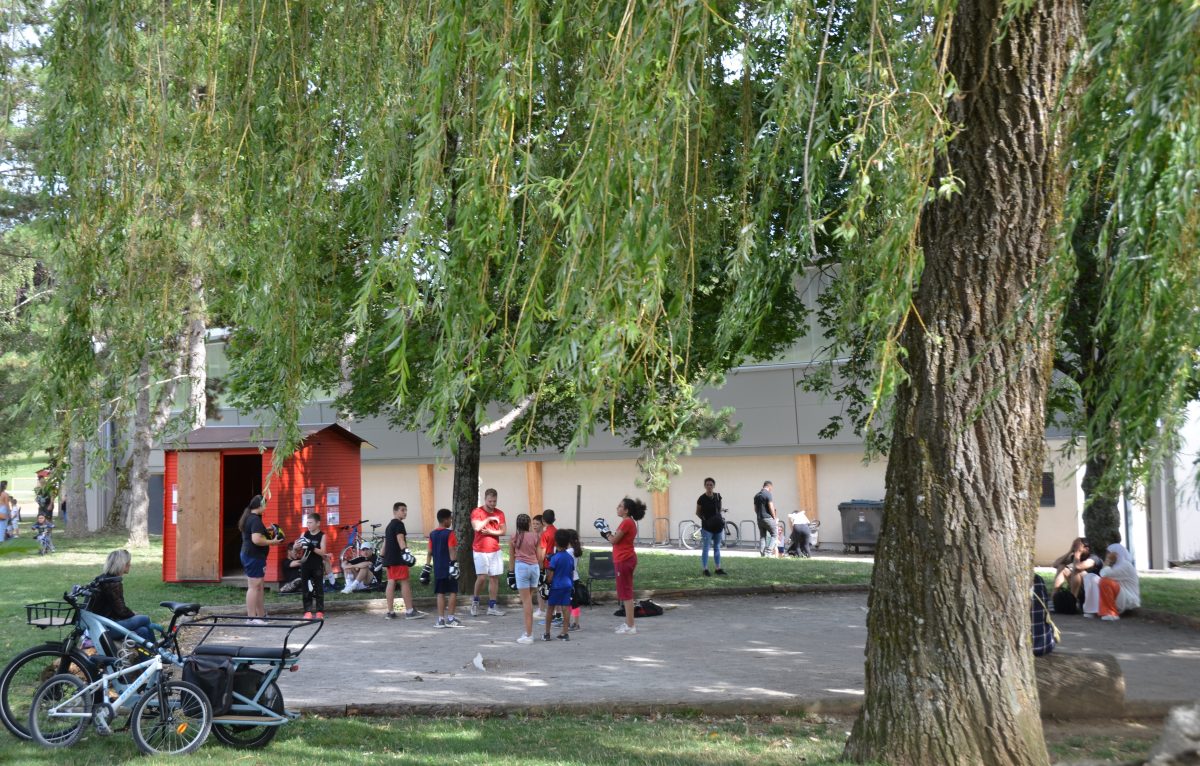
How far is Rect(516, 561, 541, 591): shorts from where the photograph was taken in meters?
13.7

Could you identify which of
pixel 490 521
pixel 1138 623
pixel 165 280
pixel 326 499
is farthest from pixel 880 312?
pixel 326 499

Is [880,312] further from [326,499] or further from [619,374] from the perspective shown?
[326,499]

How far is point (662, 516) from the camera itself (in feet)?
107

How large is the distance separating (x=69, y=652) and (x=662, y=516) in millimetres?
24951

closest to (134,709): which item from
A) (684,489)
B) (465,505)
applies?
(465,505)

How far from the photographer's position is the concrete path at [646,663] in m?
9.69

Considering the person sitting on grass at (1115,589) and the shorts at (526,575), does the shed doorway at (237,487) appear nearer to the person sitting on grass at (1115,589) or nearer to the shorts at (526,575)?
the shorts at (526,575)

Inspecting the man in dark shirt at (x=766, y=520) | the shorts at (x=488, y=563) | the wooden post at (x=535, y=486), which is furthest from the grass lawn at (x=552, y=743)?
the wooden post at (x=535, y=486)

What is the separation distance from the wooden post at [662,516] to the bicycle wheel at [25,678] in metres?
24.3

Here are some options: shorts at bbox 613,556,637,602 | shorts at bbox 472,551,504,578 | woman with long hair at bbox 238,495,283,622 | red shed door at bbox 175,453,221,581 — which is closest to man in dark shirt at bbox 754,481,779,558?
shorts at bbox 472,551,504,578

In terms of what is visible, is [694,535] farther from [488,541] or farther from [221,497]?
[488,541]

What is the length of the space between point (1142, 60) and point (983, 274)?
232 cm

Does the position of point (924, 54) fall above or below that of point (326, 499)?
above

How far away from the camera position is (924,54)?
18.4ft
